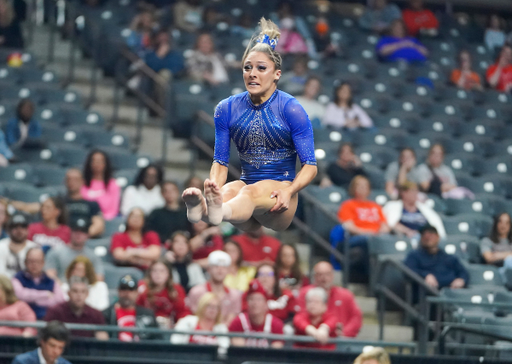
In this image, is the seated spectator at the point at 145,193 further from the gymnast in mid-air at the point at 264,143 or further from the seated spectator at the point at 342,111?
the gymnast in mid-air at the point at 264,143

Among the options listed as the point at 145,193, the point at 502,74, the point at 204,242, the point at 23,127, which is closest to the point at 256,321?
the point at 204,242

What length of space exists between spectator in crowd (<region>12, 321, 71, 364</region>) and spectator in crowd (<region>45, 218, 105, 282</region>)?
3.54 ft

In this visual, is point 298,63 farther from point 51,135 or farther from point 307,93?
point 51,135

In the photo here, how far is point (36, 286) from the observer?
642cm

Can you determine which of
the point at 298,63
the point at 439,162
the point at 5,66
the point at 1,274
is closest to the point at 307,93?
the point at 298,63

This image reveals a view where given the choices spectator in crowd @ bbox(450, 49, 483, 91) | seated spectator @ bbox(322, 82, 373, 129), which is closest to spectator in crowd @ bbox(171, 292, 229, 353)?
seated spectator @ bbox(322, 82, 373, 129)

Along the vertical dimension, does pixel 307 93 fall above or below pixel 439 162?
above

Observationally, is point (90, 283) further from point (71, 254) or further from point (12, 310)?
point (12, 310)

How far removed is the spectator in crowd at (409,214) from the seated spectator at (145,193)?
231 cm

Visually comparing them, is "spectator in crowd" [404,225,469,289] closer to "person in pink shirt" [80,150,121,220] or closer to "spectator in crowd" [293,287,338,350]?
"spectator in crowd" [293,287,338,350]

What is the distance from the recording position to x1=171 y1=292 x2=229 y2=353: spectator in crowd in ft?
21.0

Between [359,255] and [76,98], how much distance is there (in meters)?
3.78

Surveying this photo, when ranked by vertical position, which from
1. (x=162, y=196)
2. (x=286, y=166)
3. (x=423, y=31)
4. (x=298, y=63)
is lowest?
(x=286, y=166)

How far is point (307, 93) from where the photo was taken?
9.35m
